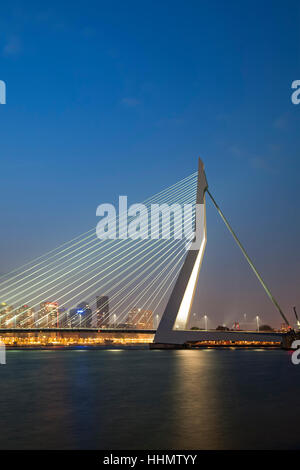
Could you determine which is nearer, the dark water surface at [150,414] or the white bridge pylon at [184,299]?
the dark water surface at [150,414]

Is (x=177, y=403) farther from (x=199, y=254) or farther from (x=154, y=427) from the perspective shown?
(x=199, y=254)

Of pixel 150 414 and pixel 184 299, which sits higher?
pixel 184 299

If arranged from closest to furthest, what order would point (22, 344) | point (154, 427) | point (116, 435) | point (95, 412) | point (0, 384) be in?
point (116, 435) < point (154, 427) < point (95, 412) < point (0, 384) < point (22, 344)

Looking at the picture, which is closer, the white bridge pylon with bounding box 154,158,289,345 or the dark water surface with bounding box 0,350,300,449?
the dark water surface with bounding box 0,350,300,449

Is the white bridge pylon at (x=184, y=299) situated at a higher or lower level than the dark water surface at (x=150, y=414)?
higher

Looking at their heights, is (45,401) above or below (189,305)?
below

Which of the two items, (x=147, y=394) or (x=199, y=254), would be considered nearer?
(x=147, y=394)

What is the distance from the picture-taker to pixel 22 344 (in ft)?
317

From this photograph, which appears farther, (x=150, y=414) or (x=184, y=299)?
(x=184, y=299)

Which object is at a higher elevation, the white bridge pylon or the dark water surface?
the white bridge pylon

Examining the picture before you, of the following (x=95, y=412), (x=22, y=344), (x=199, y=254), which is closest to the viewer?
(x=95, y=412)
